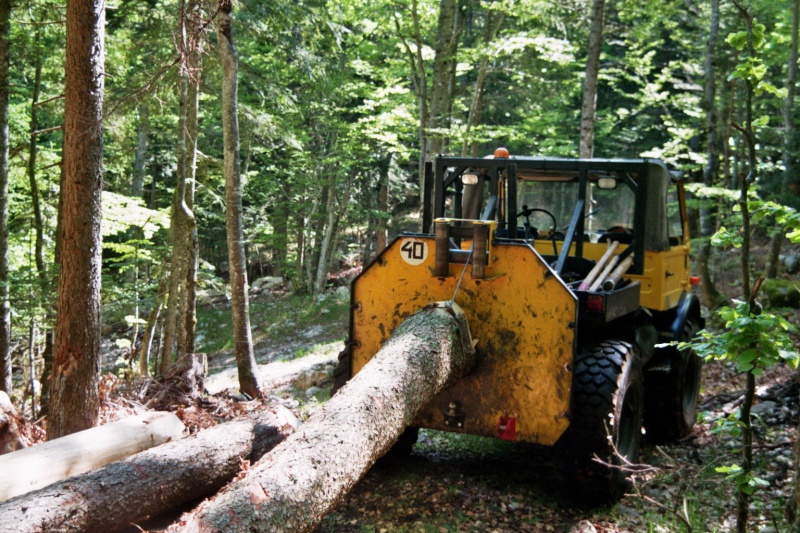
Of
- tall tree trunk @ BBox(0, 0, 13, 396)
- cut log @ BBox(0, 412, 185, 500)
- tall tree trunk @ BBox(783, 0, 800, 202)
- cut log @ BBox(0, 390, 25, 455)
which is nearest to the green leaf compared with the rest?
cut log @ BBox(0, 412, 185, 500)

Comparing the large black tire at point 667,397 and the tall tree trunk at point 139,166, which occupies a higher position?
the tall tree trunk at point 139,166

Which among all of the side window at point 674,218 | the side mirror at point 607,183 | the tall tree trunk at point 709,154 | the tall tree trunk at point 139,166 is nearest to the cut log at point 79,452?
the side mirror at point 607,183

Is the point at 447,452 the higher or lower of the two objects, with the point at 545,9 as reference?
lower

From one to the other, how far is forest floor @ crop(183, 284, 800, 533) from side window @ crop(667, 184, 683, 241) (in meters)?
2.02

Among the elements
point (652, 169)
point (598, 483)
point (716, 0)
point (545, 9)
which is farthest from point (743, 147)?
point (598, 483)

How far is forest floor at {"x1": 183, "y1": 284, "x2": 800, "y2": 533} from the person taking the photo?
4789mm

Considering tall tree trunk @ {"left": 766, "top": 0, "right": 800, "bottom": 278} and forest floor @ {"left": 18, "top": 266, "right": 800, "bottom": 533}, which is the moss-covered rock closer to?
tall tree trunk @ {"left": 766, "top": 0, "right": 800, "bottom": 278}

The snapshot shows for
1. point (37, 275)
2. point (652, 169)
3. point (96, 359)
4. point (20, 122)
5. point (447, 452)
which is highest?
point (20, 122)

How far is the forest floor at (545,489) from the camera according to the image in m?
4.79

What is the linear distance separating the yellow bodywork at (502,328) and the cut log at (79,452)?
2.31 metres

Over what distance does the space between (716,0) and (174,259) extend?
13168 mm

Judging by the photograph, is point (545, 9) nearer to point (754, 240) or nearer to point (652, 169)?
point (652, 169)

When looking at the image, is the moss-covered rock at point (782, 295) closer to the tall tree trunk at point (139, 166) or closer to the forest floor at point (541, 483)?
the forest floor at point (541, 483)

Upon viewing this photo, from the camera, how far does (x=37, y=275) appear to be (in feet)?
28.4
